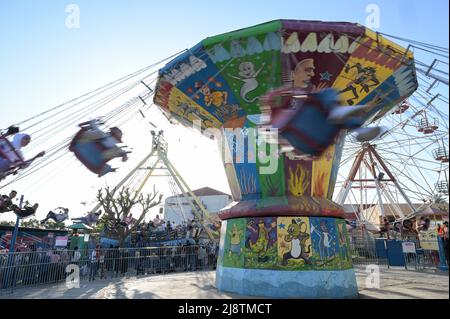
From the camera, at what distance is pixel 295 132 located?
5680 millimetres

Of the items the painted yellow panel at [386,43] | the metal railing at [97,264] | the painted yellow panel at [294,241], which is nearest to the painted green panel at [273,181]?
the painted yellow panel at [294,241]

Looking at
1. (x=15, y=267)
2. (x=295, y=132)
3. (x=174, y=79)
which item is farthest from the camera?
(x=15, y=267)

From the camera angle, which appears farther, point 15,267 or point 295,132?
point 15,267

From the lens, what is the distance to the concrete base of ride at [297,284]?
880cm

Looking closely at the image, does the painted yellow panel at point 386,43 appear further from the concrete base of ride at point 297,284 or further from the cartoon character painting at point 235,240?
the cartoon character painting at point 235,240

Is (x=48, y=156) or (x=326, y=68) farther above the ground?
(x=326, y=68)

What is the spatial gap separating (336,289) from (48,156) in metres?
7.67

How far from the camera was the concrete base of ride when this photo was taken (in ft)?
28.9

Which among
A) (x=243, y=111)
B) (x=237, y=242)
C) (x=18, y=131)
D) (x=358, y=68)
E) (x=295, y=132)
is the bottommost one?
(x=237, y=242)

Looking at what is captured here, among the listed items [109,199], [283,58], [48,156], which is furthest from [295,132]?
[109,199]

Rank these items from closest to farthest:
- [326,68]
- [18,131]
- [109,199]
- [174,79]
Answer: [18,131] → [326,68] → [174,79] → [109,199]

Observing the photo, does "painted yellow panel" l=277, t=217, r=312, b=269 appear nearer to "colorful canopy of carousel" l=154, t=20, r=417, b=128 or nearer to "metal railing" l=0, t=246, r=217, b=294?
"colorful canopy of carousel" l=154, t=20, r=417, b=128

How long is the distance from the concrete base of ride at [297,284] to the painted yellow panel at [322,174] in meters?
2.16
